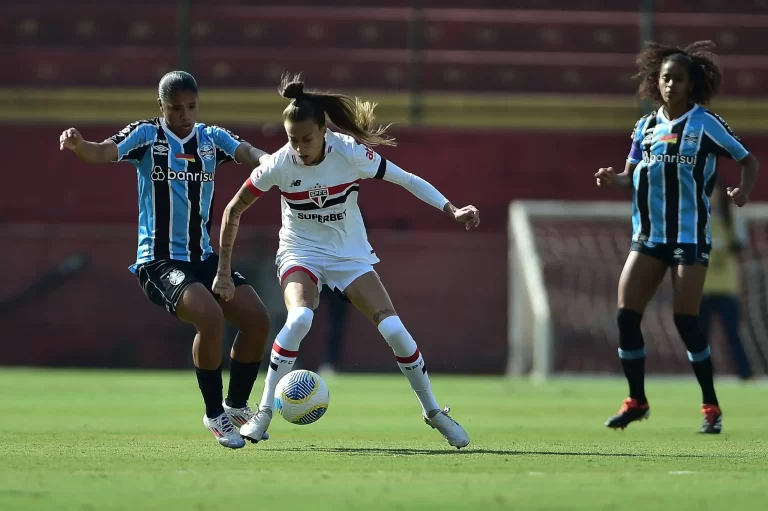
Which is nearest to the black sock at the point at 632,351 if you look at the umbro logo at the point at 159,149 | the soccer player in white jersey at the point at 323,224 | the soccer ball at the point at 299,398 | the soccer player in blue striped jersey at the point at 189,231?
the soccer player in white jersey at the point at 323,224

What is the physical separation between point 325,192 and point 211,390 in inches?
48.7

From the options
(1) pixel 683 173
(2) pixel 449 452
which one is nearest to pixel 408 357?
(2) pixel 449 452

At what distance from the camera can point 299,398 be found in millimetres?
7113

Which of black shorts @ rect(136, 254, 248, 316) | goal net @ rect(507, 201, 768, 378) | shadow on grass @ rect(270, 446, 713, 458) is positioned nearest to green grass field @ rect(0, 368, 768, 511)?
shadow on grass @ rect(270, 446, 713, 458)

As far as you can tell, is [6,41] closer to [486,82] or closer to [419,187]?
[486,82]

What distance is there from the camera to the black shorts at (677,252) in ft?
27.3

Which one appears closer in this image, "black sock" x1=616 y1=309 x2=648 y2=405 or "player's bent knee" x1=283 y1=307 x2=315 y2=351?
"player's bent knee" x1=283 y1=307 x2=315 y2=351

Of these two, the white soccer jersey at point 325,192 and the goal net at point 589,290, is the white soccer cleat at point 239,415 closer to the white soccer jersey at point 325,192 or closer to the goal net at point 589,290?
the white soccer jersey at point 325,192

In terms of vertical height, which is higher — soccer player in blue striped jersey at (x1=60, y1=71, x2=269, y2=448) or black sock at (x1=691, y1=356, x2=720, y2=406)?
soccer player in blue striped jersey at (x1=60, y1=71, x2=269, y2=448)

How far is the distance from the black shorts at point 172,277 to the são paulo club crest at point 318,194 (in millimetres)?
656

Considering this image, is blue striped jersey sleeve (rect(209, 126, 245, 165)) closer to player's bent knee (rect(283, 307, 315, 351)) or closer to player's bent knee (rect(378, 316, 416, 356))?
player's bent knee (rect(283, 307, 315, 351))

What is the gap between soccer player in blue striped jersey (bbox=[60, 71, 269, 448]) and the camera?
281 inches

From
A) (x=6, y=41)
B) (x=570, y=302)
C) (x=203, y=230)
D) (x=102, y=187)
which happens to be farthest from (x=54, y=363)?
(x=203, y=230)

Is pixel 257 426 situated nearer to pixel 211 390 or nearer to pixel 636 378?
pixel 211 390
